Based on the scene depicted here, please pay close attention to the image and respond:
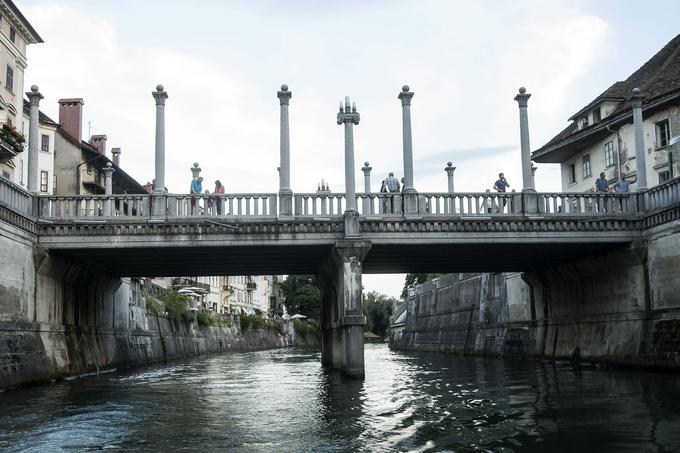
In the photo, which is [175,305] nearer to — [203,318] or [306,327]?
[203,318]

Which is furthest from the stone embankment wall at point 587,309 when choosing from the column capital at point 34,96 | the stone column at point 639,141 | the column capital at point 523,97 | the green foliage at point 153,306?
the column capital at point 34,96

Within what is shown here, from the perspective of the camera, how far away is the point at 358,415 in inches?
690

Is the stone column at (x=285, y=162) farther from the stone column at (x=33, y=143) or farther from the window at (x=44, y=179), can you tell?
the window at (x=44, y=179)

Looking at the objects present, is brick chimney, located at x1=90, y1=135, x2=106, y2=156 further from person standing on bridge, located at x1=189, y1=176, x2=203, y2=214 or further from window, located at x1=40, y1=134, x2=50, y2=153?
person standing on bridge, located at x1=189, y1=176, x2=203, y2=214

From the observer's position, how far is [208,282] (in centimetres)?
9925

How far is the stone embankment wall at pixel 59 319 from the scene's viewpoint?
968 inches

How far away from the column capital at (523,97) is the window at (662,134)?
12.1m

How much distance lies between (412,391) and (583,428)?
390 inches

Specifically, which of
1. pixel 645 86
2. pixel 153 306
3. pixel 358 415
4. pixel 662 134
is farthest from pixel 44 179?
pixel 358 415

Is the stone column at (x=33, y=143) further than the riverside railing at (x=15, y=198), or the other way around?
the stone column at (x=33, y=143)

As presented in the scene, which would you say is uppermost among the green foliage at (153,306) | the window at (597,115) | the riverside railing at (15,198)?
the window at (597,115)

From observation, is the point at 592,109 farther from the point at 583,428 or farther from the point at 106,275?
the point at 583,428

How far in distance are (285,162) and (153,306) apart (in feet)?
91.5

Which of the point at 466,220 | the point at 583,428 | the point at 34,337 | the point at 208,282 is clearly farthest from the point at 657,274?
the point at 208,282
